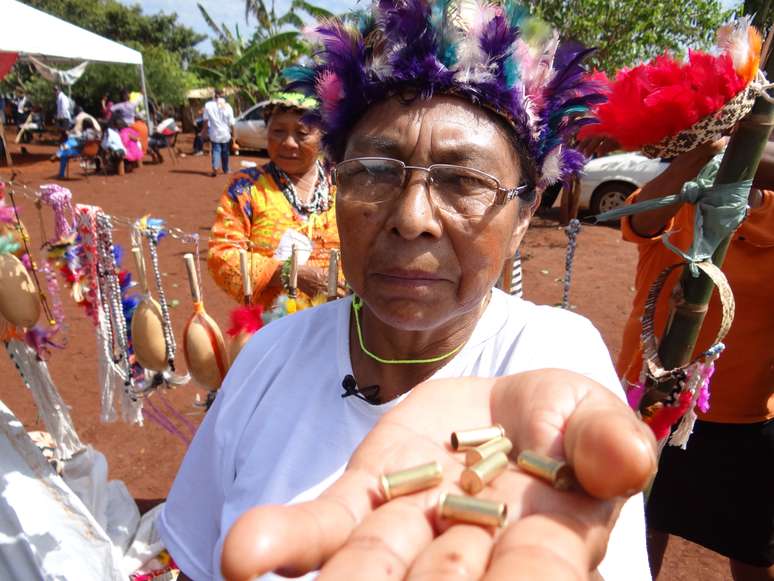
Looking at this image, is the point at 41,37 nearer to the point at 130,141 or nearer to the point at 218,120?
the point at 218,120

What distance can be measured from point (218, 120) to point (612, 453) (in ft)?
53.7

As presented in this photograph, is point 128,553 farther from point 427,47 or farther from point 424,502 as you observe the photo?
point 427,47

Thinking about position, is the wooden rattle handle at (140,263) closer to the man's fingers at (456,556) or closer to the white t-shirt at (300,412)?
the white t-shirt at (300,412)

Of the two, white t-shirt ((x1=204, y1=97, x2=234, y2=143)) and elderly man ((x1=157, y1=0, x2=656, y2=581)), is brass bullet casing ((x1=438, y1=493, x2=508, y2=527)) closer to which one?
elderly man ((x1=157, y1=0, x2=656, y2=581))

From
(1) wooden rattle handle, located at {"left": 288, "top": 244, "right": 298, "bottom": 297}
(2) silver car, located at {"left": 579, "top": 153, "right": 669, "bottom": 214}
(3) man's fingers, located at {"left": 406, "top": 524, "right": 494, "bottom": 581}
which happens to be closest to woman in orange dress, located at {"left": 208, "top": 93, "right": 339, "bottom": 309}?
(1) wooden rattle handle, located at {"left": 288, "top": 244, "right": 298, "bottom": 297}

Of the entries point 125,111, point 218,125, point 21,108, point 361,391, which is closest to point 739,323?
point 361,391

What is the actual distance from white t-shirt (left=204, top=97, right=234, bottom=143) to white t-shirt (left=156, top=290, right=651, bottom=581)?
15.2 meters

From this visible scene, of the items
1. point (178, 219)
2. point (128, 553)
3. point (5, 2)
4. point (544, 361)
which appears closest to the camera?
point (544, 361)

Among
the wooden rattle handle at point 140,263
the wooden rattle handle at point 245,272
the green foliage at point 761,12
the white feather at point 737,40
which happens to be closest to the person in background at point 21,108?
the wooden rattle handle at point 140,263

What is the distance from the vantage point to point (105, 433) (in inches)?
177

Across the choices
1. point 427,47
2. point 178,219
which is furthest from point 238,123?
point 427,47

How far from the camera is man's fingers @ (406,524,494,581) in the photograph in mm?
737

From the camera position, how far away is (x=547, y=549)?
76 cm

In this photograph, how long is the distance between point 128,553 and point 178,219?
967 cm
